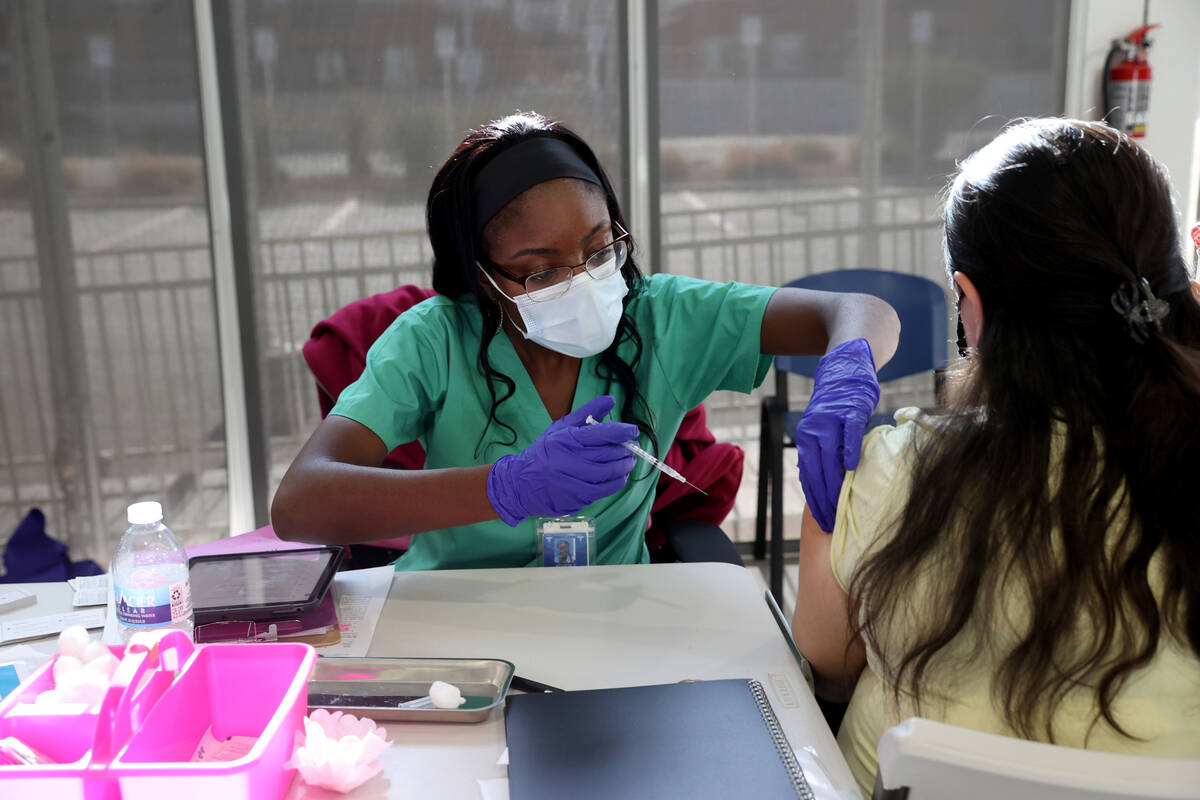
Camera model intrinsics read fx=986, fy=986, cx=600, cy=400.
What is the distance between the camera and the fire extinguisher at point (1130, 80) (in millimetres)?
2646

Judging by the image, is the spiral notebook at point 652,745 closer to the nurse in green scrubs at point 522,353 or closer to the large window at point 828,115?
the nurse in green scrubs at point 522,353

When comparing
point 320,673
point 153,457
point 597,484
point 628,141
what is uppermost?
point 628,141

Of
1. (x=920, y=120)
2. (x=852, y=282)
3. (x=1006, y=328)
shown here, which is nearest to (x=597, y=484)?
(x=1006, y=328)

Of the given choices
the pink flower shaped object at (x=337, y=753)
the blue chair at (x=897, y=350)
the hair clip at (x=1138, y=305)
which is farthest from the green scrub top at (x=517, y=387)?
the blue chair at (x=897, y=350)

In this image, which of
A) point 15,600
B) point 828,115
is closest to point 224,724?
point 15,600

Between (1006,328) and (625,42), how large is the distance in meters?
Result: 2.04

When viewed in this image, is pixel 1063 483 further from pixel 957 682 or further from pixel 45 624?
pixel 45 624

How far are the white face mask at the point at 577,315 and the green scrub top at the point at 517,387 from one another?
0.09m

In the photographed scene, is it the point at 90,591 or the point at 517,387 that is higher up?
the point at 517,387

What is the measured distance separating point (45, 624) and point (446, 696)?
580 millimetres

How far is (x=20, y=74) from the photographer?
8.34 ft

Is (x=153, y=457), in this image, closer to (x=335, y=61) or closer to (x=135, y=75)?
(x=135, y=75)

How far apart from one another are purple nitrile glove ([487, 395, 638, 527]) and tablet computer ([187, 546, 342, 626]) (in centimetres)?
25

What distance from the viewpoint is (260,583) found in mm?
1260
